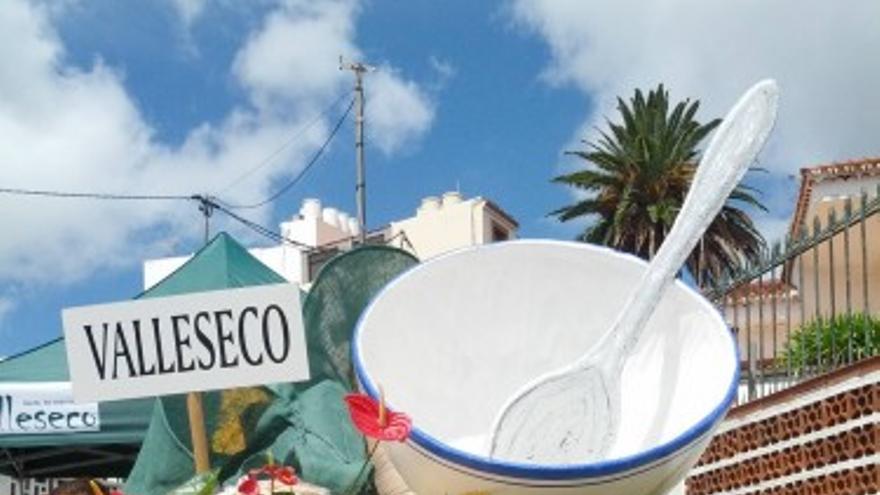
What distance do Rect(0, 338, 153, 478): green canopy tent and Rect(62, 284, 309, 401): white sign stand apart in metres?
4.76

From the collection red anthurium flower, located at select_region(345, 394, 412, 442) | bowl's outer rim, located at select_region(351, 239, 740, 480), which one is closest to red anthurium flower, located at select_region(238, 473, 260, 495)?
red anthurium flower, located at select_region(345, 394, 412, 442)

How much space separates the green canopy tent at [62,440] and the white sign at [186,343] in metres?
4.76

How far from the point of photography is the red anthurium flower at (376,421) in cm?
252

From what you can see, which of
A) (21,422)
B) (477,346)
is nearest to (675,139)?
(21,422)

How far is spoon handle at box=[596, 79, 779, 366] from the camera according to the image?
4.08 m

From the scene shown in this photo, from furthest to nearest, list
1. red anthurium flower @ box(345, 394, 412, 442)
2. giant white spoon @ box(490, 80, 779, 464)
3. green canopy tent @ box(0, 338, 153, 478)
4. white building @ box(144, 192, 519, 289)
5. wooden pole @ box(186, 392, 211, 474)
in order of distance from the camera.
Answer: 1. white building @ box(144, 192, 519, 289)
2. green canopy tent @ box(0, 338, 153, 478)
3. giant white spoon @ box(490, 80, 779, 464)
4. wooden pole @ box(186, 392, 211, 474)
5. red anthurium flower @ box(345, 394, 412, 442)

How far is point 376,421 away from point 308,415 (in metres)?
1.61

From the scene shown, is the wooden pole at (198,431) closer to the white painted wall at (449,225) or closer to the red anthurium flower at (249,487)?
the red anthurium flower at (249,487)

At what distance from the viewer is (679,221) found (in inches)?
168

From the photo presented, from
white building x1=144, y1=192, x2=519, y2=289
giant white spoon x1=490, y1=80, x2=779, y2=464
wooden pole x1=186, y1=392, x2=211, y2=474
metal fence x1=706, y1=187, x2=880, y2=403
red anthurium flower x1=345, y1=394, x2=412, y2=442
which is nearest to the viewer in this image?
red anthurium flower x1=345, y1=394, x2=412, y2=442

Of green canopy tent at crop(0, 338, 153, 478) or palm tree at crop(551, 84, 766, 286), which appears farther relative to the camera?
palm tree at crop(551, 84, 766, 286)

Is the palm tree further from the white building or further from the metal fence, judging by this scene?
the metal fence

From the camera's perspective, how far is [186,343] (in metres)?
3.35

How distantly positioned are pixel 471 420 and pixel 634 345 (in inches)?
21.3
